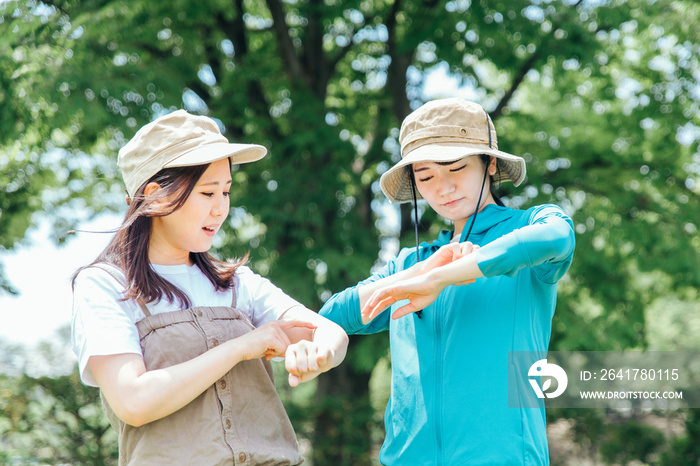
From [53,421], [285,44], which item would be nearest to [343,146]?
[285,44]

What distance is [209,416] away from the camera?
1.77 m

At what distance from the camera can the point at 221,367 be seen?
5.62ft

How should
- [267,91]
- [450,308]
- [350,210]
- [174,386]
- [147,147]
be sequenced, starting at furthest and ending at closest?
[267,91]
[350,210]
[450,308]
[147,147]
[174,386]

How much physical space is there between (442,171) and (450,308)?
437 millimetres

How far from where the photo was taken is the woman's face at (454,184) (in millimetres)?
2143

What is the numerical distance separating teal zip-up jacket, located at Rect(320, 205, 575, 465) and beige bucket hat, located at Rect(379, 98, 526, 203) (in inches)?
8.1

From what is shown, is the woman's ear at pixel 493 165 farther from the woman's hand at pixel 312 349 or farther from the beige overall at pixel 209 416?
the beige overall at pixel 209 416

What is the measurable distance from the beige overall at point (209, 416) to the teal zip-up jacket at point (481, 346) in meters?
0.36

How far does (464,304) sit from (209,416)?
2.68ft

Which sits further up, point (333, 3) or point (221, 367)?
point (333, 3)

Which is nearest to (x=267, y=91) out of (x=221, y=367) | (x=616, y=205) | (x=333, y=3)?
(x=333, y=3)

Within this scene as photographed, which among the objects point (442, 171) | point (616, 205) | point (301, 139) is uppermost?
point (301, 139)

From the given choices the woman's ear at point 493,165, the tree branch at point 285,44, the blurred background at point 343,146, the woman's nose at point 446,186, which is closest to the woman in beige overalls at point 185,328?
the woman's nose at point 446,186

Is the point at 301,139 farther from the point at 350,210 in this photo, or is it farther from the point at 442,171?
the point at 442,171
